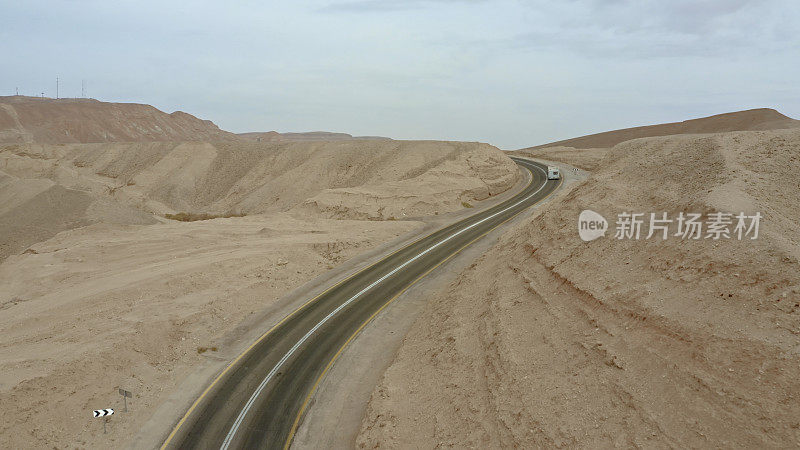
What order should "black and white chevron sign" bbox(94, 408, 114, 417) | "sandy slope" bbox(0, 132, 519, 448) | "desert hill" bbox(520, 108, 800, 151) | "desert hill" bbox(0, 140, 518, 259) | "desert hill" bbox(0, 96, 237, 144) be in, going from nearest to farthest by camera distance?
1. "black and white chevron sign" bbox(94, 408, 114, 417)
2. "sandy slope" bbox(0, 132, 519, 448)
3. "desert hill" bbox(0, 140, 518, 259)
4. "desert hill" bbox(520, 108, 800, 151)
5. "desert hill" bbox(0, 96, 237, 144)

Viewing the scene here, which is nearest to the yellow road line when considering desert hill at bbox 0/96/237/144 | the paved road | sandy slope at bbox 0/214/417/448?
the paved road

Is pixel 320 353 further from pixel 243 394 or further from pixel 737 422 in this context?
pixel 737 422

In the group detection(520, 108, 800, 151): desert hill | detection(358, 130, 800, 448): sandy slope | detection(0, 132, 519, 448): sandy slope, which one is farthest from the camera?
detection(520, 108, 800, 151): desert hill

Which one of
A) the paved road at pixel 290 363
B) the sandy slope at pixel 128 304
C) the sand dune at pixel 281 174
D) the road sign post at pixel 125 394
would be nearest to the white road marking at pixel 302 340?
the paved road at pixel 290 363

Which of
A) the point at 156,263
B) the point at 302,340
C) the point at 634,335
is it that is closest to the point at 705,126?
the point at 634,335

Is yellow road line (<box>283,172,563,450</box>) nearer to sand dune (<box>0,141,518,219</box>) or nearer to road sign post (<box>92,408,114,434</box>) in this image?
road sign post (<box>92,408,114,434</box>)

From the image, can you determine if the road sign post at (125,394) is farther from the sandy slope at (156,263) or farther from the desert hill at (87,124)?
the desert hill at (87,124)

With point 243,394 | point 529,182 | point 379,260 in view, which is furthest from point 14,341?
point 529,182
